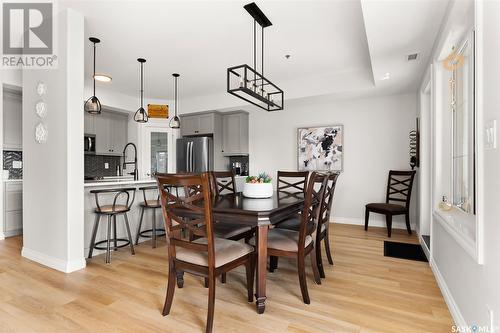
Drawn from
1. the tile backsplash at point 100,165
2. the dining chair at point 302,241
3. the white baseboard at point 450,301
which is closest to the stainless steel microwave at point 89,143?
the tile backsplash at point 100,165

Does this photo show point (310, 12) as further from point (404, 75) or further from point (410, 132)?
point (410, 132)

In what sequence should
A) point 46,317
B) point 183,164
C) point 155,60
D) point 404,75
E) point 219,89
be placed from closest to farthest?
point 46,317, point 404,75, point 155,60, point 219,89, point 183,164

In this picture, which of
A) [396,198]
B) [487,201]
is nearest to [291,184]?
[487,201]

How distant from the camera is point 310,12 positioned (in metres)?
2.62

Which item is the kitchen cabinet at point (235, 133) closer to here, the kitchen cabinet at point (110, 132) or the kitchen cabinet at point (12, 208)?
the kitchen cabinet at point (110, 132)

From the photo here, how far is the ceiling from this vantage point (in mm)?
2471

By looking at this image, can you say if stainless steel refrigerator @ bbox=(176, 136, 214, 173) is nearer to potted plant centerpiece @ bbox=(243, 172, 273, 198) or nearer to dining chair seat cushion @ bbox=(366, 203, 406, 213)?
potted plant centerpiece @ bbox=(243, 172, 273, 198)

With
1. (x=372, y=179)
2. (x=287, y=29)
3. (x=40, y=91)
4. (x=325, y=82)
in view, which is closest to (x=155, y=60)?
(x=40, y=91)

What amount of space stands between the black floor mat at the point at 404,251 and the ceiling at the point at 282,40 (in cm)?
229

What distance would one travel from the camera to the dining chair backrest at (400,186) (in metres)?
4.18

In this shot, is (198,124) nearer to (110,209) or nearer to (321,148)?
(321,148)

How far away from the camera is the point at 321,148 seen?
5.12 m

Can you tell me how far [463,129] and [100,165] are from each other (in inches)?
249

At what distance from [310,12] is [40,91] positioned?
3013 mm
